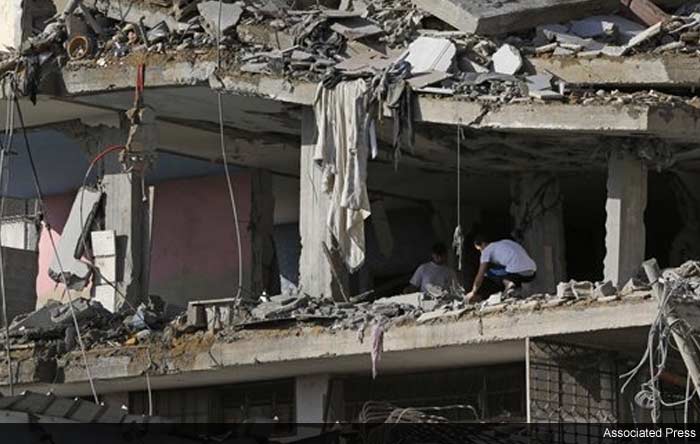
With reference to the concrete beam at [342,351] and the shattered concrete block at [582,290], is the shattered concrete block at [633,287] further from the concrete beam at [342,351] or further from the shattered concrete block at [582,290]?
the shattered concrete block at [582,290]

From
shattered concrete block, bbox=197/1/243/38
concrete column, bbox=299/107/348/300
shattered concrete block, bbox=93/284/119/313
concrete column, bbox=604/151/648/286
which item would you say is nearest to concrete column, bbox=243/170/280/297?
shattered concrete block, bbox=93/284/119/313

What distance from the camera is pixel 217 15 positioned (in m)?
31.1

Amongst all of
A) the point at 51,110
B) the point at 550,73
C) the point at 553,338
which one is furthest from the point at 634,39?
the point at 51,110

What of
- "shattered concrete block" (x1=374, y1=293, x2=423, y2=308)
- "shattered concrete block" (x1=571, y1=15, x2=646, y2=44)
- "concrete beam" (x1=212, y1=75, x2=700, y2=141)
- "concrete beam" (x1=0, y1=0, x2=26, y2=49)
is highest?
"concrete beam" (x1=0, y1=0, x2=26, y2=49)

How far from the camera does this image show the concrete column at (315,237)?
30109mm

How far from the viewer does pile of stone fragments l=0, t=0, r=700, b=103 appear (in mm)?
29172

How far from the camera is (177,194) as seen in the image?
3650 centimetres

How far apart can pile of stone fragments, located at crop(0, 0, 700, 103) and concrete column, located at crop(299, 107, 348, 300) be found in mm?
985

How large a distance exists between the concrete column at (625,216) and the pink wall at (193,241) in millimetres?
7693

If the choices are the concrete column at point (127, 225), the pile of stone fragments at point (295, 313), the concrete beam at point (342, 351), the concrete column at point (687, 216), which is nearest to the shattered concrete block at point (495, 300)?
the pile of stone fragments at point (295, 313)

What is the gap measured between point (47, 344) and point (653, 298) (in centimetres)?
877

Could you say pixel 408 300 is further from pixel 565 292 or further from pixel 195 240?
pixel 195 240

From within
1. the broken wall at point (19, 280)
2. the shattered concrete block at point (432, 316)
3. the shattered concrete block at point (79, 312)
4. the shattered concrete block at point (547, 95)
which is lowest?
the shattered concrete block at point (432, 316)

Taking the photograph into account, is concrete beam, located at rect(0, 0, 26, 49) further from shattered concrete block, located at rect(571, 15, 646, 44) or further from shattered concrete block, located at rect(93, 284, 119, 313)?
shattered concrete block, located at rect(571, 15, 646, 44)
